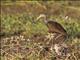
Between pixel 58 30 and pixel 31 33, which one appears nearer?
pixel 58 30

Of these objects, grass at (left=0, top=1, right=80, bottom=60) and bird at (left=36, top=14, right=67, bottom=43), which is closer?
grass at (left=0, top=1, right=80, bottom=60)

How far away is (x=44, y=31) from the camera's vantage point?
8148mm

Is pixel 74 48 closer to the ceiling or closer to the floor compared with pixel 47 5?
closer to the ceiling

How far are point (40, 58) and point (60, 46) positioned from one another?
39 centimetres

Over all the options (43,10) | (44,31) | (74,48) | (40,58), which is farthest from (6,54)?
(43,10)

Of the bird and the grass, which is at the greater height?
the bird

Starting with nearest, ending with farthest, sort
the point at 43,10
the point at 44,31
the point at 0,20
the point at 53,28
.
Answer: the point at 53,28 → the point at 44,31 → the point at 0,20 → the point at 43,10

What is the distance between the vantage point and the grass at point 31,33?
6113mm

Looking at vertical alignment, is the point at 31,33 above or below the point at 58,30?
below

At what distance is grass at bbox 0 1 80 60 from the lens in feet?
20.1

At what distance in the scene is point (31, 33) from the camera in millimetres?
7984

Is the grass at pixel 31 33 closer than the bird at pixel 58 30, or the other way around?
the grass at pixel 31 33

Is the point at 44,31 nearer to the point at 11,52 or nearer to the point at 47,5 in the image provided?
the point at 11,52

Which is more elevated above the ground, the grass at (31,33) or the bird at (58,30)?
the bird at (58,30)
